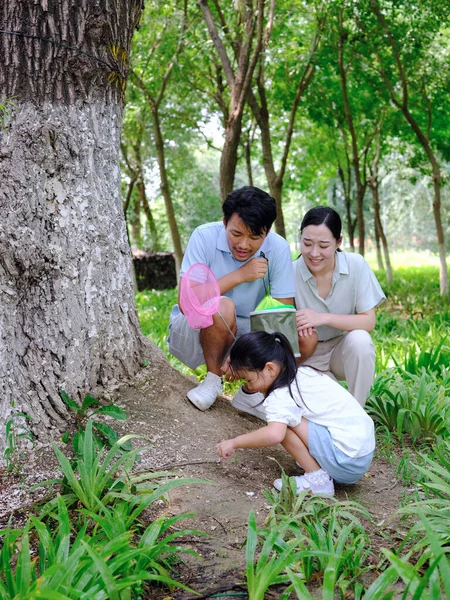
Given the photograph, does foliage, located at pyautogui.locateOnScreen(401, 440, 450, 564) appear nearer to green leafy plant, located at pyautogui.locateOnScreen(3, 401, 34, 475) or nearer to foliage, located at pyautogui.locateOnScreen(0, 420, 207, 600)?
foliage, located at pyautogui.locateOnScreen(0, 420, 207, 600)

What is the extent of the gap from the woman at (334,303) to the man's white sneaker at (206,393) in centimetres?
49

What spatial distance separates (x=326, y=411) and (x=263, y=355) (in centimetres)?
39

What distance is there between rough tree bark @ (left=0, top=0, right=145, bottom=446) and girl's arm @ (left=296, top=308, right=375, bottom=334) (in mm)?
946

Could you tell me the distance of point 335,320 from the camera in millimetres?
3223

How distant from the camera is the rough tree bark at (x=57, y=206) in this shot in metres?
2.70

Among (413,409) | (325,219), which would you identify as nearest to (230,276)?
(325,219)

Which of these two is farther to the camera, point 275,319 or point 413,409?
point 413,409

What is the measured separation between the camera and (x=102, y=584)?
1746 millimetres

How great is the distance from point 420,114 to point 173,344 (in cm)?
947

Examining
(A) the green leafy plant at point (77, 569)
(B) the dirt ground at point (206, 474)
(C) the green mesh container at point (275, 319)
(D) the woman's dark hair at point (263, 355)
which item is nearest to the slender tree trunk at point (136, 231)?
(B) the dirt ground at point (206, 474)

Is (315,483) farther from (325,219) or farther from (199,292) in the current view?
(325,219)

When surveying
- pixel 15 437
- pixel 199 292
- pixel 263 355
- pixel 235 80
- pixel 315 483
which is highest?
pixel 235 80

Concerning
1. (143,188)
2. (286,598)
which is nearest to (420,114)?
(143,188)

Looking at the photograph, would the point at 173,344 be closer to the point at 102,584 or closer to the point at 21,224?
the point at 21,224
